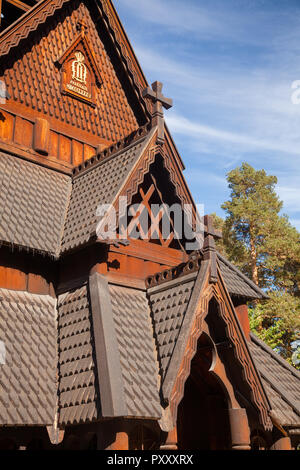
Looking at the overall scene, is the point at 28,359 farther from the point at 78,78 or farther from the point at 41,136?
the point at 78,78

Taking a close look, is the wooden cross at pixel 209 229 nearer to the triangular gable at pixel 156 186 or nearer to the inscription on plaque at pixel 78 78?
the triangular gable at pixel 156 186

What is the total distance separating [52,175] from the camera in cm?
1123

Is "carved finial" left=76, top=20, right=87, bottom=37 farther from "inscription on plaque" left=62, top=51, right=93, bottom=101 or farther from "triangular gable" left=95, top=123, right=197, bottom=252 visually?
"triangular gable" left=95, top=123, right=197, bottom=252

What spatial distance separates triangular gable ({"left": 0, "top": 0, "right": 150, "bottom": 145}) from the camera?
11.3 m

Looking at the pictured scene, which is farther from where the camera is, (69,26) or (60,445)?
(69,26)

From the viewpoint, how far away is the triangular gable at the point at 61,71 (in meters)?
11.3

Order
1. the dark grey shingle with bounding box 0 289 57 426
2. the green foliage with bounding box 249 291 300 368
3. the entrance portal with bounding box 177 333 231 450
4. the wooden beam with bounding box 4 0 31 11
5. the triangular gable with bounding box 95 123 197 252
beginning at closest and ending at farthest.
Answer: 1. the dark grey shingle with bounding box 0 289 57 426
2. the triangular gable with bounding box 95 123 197 252
3. the entrance portal with bounding box 177 333 231 450
4. the wooden beam with bounding box 4 0 31 11
5. the green foliage with bounding box 249 291 300 368

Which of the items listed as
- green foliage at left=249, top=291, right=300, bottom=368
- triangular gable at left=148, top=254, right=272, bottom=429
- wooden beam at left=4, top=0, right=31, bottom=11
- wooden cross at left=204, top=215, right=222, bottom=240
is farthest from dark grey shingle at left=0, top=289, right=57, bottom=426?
green foliage at left=249, top=291, right=300, bottom=368

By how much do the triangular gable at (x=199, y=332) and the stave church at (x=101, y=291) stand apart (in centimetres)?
2

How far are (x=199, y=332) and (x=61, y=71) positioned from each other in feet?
24.8

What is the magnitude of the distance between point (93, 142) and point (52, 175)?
1738mm

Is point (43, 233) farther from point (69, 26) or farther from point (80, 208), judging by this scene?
point (69, 26)

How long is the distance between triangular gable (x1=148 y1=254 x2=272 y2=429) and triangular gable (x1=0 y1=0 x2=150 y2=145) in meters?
5.27

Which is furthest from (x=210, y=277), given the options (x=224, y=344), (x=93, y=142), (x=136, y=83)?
(x=136, y=83)
